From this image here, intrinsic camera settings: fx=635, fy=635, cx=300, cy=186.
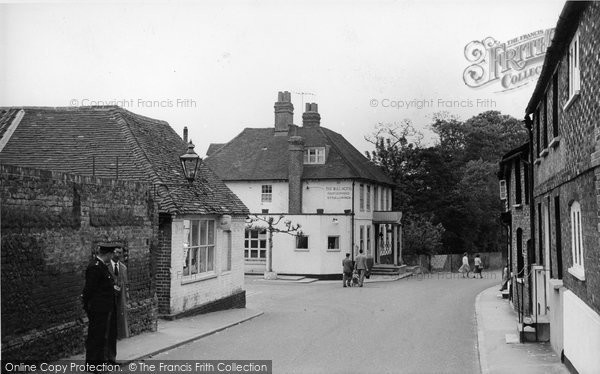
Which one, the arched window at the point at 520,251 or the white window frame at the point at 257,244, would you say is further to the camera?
the white window frame at the point at 257,244

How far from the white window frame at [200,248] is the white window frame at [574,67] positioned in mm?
Result: 9594

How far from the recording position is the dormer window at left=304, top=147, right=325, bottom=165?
3612 centimetres

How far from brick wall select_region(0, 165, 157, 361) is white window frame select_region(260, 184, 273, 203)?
23.3m

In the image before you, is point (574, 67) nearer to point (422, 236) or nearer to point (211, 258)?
point (211, 258)

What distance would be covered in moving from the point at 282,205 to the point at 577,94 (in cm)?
2671

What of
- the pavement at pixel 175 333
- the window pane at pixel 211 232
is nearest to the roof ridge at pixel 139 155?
the window pane at pixel 211 232

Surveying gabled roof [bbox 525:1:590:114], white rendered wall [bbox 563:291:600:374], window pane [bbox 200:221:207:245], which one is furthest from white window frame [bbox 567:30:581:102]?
window pane [bbox 200:221:207:245]

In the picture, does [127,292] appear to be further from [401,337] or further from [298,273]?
[298,273]

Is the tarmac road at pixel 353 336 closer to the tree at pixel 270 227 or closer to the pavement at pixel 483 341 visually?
the pavement at pixel 483 341

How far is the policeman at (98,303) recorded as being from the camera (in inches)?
368

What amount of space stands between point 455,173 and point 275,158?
11386 mm

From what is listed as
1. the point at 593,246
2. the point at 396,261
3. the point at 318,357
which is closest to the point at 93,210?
the point at 318,357

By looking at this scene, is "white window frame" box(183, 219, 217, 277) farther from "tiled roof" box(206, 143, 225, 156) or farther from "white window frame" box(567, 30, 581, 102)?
"tiled roof" box(206, 143, 225, 156)

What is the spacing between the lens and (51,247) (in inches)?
394
